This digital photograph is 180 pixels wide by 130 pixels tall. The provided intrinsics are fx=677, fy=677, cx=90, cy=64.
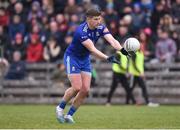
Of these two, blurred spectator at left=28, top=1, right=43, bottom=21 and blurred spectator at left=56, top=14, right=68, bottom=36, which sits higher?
blurred spectator at left=28, top=1, right=43, bottom=21

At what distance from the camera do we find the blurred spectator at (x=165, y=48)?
22547mm

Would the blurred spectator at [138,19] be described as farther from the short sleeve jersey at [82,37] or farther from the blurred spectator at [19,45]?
the short sleeve jersey at [82,37]

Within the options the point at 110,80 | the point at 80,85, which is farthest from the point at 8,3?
the point at 80,85

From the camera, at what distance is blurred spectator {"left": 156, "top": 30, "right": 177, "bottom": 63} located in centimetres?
2255

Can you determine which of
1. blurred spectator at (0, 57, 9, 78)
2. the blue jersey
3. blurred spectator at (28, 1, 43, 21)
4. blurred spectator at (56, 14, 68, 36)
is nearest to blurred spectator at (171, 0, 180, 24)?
blurred spectator at (56, 14, 68, 36)

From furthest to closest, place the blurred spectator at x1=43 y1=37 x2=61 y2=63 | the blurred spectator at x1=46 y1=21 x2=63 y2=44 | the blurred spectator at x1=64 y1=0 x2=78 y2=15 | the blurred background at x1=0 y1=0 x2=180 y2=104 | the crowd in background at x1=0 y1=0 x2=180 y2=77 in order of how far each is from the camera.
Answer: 1. the blurred spectator at x1=64 y1=0 x2=78 y2=15
2. the blurred spectator at x1=46 y1=21 x2=63 y2=44
3. the blurred spectator at x1=43 y1=37 x2=61 y2=63
4. the blurred background at x1=0 y1=0 x2=180 y2=104
5. the crowd in background at x1=0 y1=0 x2=180 y2=77

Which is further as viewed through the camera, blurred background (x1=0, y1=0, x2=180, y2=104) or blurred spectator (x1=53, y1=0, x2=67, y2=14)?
blurred spectator (x1=53, y1=0, x2=67, y2=14)

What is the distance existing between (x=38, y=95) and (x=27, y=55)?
161 centimetres

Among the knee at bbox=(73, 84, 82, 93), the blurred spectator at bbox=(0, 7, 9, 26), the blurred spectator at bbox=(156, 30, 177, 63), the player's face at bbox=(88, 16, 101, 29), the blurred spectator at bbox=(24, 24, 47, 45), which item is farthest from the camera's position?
the blurred spectator at bbox=(0, 7, 9, 26)

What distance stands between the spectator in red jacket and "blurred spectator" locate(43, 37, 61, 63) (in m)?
0.22

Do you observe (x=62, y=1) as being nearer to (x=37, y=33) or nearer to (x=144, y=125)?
(x=37, y=33)

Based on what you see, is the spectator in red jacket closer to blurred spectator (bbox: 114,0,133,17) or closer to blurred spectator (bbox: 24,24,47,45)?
blurred spectator (bbox: 24,24,47,45)

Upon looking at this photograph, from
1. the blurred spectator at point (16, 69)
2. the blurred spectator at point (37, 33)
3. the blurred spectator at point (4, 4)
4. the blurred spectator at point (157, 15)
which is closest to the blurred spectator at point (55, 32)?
the blurred spectator at point (37, 33)

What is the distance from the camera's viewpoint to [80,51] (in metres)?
14.2
